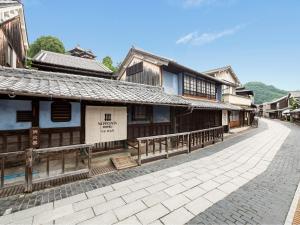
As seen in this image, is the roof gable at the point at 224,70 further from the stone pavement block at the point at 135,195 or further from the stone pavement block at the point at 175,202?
the stone pavement block at the point at 135,195

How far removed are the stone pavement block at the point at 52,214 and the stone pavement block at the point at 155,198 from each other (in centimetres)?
206

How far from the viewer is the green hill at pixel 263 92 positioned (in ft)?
363

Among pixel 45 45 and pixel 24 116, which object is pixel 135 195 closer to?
pixel 24 116

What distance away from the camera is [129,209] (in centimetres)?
435

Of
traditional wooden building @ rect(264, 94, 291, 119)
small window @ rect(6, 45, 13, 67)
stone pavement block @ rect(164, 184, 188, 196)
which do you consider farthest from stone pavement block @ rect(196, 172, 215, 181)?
traditional wooden building @ rect(264, 94, 291, 119)

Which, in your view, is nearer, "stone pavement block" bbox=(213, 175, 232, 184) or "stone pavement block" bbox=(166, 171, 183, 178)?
"stone pavement block" bbox=(213, 175, 232, 184)

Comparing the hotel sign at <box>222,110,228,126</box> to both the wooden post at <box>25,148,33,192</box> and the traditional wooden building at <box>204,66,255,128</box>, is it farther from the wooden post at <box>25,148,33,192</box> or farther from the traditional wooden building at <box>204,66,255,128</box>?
the wooden post at <box>25,148,33,192</box>

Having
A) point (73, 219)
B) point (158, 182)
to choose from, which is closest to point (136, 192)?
point (158, 182)

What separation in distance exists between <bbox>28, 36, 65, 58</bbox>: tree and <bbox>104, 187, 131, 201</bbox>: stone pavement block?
3512cm

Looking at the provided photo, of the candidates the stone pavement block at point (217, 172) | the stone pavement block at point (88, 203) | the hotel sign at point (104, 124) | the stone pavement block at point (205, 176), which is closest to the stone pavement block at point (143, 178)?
the stone pavement block at point (88, 203)

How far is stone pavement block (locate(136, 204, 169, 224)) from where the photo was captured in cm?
395

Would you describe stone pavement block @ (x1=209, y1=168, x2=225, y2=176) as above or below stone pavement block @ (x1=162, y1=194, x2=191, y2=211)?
above

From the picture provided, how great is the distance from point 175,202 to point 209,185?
181 centimetres

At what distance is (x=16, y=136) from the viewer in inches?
229
